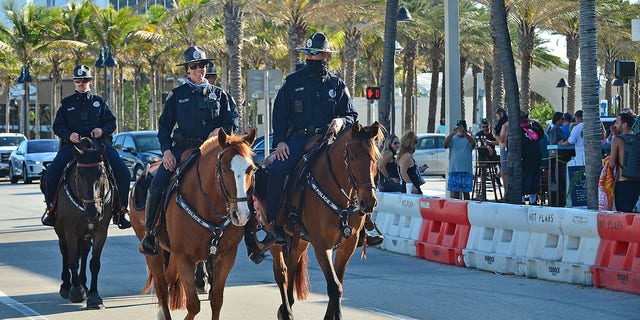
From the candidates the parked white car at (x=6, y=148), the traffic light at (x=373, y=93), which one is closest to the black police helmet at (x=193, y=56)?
the traffic light at (x=373, y=93)

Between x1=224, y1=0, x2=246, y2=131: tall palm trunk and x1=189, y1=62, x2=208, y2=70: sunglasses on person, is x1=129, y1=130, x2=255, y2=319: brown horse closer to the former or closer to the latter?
x1=189, y1=62, x2=208, y2=70: sunglasses on person

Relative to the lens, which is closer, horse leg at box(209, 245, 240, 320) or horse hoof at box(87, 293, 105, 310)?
horse leg at box(209, 245, 240, 320)

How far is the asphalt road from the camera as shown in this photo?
11.0 m

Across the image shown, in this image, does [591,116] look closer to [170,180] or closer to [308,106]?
[308,106]

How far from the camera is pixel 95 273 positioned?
11.9 meters

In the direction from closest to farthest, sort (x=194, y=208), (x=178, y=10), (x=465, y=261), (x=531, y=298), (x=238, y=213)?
1. (x=238, y=213)
2. (x=194, y=208)
3. (x=531, y=298)
4. (x=465, y=261)
5. (x=178, y=10)

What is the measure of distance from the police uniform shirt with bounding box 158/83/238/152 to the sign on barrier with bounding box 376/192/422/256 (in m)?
6.79

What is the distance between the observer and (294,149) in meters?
10.4

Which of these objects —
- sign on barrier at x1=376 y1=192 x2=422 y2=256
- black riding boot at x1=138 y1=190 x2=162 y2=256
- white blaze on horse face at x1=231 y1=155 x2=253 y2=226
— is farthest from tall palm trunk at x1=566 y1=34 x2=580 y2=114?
white blaze on horse face at x1=231 y1=155 x2=253 y2=226

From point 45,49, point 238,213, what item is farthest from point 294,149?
point 45,49

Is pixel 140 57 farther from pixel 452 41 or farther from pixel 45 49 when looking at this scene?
pixel 452 41

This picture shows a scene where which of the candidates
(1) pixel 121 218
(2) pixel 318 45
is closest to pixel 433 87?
(1) pixel 121 218

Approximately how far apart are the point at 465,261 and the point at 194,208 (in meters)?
6.57

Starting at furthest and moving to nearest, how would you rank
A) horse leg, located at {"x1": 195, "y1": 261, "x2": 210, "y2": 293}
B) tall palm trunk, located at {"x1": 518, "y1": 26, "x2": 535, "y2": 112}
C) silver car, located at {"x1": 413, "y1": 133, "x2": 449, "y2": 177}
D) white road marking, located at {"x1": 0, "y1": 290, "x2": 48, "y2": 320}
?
tall palm trunk, located at {"x1": 518, "y1": 26, "x2": 535, "y2": 112} → silver car, located at {"x1": 413, "y1": 133, "x2": 449, "y2": 177} → horse leg, located at {"x1": 195, "y1": 261, "x2": 210, "y2": 293} → white road marking, located at {"x1": 0, "y1": 290, "x2": 48, "y2": 320}
